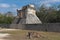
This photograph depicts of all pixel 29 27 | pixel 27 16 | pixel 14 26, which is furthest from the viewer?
pixel 27 16

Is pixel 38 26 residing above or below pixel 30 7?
below

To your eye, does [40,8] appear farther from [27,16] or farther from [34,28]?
[34,28]

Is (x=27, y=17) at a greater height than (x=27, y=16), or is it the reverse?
(x=27, y=16)

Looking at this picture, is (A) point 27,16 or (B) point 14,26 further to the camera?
(A) point 27,16

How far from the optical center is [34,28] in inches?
1844

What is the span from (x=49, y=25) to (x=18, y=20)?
31302 mm

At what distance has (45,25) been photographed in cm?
4144

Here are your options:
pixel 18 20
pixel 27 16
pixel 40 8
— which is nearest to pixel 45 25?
pixel 27 16

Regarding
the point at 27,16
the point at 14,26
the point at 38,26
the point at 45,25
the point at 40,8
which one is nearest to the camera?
the point at 45,25

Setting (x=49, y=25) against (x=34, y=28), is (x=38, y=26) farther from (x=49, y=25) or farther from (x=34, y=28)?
(x=49, y=25)

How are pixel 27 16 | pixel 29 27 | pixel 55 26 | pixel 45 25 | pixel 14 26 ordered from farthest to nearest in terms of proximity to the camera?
pixel 27 16
pixel 14 26
pixel 29 27
pixel 45 25
pixel 55 26

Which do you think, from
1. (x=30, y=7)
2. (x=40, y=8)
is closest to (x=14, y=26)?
(x=30, y=7)

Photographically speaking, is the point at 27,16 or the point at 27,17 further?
the point at 27,16

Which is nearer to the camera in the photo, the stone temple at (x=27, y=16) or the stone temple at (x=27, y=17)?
the stone temple at (x=27, y=17)
